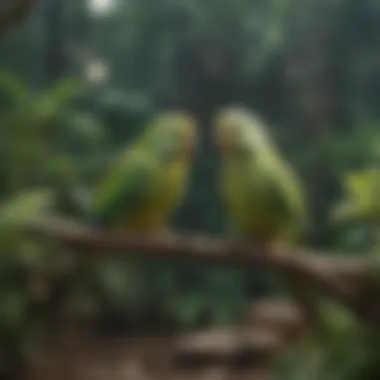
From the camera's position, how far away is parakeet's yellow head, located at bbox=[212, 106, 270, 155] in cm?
102

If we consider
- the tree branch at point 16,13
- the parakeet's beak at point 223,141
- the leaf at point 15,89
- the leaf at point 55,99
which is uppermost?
the tree branch at point 16,13

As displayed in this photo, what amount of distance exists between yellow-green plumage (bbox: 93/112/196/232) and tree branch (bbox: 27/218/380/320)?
22 millimetres

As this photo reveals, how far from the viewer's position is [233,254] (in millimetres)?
1004

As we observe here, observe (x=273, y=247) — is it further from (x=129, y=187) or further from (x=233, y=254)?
(x=129, y=187)

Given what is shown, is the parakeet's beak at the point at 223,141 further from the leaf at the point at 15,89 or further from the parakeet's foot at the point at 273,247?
the leaf at the point at 15,89

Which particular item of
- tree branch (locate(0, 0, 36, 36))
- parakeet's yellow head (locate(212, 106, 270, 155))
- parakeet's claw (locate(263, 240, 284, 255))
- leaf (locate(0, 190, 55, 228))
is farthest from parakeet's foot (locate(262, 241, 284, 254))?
tree branch (locate(0, 0, 36, 36))

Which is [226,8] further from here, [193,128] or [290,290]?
[290,290]

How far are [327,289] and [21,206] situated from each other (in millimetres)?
348

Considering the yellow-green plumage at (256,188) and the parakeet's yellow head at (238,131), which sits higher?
the parakeet's yellow head at (238,131)

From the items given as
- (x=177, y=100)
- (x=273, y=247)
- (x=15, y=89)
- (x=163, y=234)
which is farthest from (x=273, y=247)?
(x=15, y=89)

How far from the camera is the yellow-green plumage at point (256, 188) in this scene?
997 mm

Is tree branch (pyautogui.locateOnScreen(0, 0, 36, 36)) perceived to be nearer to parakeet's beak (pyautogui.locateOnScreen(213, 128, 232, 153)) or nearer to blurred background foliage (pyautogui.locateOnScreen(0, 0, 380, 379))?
blurred background foliage (pyautogui.locateOnScreen(0, 0, 380, 379))

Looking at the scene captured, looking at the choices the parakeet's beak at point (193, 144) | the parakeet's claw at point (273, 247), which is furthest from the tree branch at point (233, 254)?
the parakeet's beak at point (193, 144)

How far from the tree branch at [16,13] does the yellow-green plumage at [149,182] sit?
0.75 ft
